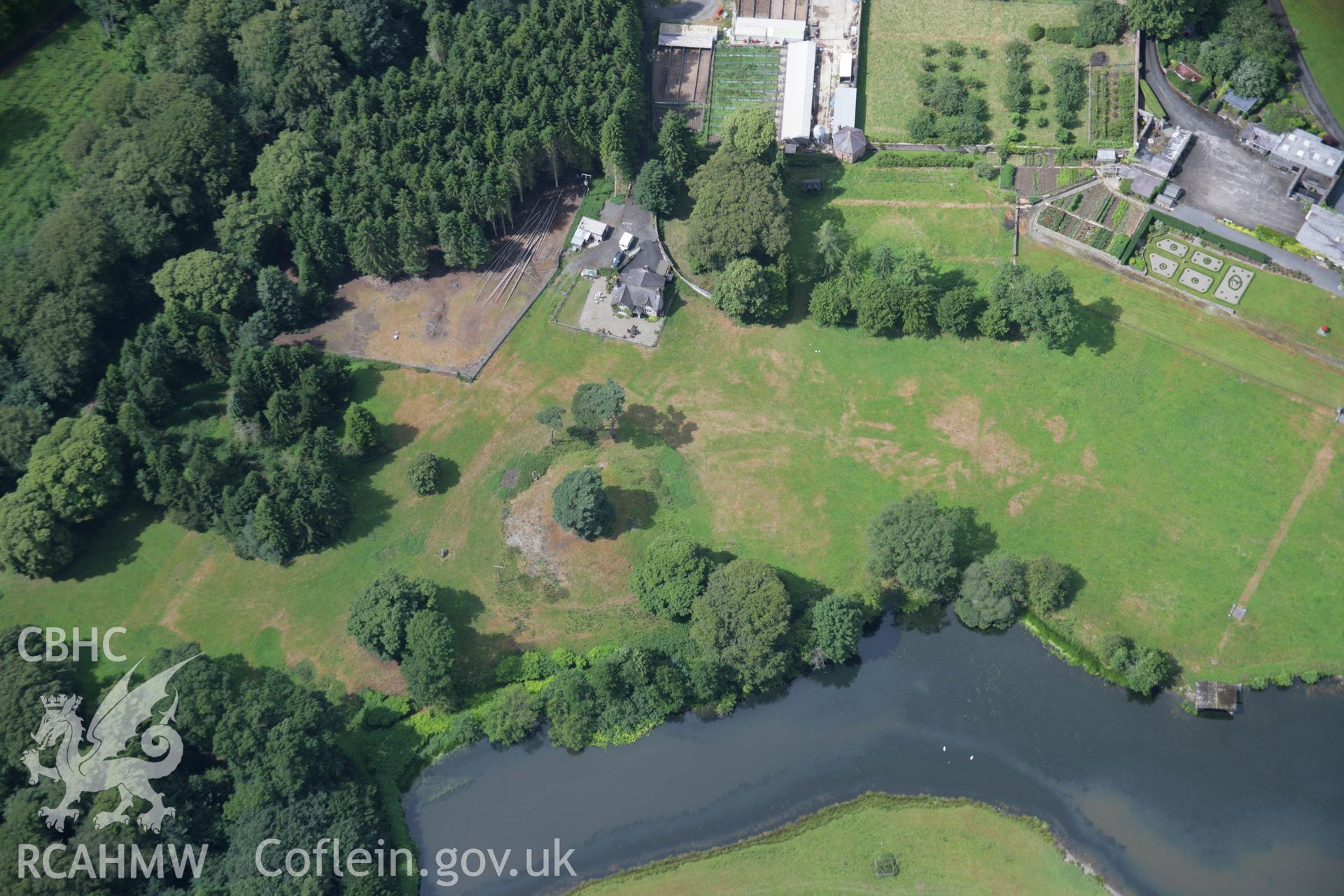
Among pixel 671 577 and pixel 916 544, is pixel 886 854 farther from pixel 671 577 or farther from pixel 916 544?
pixel 671 577

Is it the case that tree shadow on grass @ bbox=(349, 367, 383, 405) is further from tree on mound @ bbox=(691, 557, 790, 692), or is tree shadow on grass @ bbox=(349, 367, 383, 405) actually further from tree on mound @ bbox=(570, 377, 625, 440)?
tree on mound @ bbox=(691, 557, 790, 692)

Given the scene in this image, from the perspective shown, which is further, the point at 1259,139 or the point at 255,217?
the point at 1259,139

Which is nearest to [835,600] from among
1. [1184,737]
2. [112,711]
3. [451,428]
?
[1184,737]

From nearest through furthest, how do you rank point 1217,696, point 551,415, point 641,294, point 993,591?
point 1217,696
point 993,591
point 551,415
point 641,294

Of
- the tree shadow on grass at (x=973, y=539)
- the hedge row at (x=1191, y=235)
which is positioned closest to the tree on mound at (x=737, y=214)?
the tree shadow on grass at (x=973, y=539)

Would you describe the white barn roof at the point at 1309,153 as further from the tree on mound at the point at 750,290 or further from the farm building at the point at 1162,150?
the tree on mound at the point at 750,290

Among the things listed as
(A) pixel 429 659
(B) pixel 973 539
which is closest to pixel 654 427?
(A) pixel 429 659
